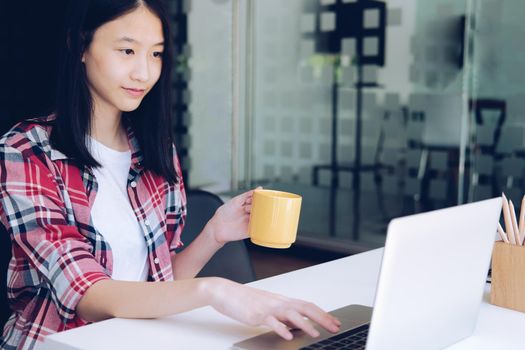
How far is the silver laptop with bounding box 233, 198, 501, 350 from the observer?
2.82 feet

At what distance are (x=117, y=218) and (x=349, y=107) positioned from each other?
10.7ft

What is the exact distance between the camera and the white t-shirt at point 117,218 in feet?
4.90

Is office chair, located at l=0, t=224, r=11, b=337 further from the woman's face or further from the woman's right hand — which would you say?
the woman's right hand

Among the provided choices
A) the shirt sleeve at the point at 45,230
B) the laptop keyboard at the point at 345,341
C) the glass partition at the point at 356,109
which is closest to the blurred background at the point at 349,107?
the glass partition at the point at 356,109

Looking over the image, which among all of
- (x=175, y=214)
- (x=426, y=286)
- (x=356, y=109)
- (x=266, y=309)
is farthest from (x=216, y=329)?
(x=356, y=109)

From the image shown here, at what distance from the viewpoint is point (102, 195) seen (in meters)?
1.51

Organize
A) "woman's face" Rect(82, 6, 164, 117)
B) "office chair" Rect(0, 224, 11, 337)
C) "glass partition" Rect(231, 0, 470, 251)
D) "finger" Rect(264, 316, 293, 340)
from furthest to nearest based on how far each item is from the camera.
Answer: "glass partition" Rect(231, 0, 470, 251)
"office chair" Rect(0, 224, 11, 337)
"woman's face" Rect(82, 6, 164, 117)
"finger" Rect(264, 316, 293, 340)

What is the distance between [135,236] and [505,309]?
748 mm

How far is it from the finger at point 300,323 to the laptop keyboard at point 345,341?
2 cm

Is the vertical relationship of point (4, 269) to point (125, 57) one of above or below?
below

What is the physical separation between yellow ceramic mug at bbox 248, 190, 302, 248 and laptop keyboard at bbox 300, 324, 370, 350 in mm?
195

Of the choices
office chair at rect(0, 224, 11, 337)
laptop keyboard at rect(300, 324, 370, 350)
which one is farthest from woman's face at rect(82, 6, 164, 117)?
Answer: laptop keyboard at rect(300, 324, 370, 350)

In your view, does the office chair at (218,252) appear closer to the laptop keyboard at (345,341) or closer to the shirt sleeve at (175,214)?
the shirt sleeve at (175,214)

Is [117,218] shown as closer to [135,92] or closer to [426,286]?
[135,92]
